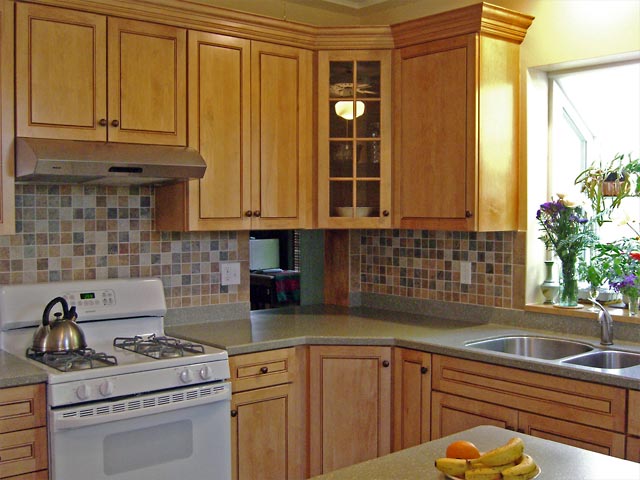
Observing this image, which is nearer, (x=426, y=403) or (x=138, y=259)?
(x=426, y=403)

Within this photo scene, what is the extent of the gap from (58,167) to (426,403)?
1.76 metres

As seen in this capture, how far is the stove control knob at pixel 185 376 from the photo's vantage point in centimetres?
280

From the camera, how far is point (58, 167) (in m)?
2.76

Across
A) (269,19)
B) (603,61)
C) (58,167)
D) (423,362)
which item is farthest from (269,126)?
(603,61)

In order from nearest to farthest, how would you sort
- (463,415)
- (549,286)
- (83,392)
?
(83,392) → (463,415) → (549,286)

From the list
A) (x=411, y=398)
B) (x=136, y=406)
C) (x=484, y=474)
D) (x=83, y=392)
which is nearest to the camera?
(x=484, y=474)

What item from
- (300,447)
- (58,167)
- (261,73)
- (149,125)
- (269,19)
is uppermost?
(269,19)

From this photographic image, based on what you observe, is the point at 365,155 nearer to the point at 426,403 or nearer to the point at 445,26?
the point at 445,26

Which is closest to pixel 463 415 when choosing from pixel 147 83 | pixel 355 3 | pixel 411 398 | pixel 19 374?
pixel 411 398

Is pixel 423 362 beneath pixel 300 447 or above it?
above

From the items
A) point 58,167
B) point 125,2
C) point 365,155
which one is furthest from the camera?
point 365,155

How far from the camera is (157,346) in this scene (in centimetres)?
302

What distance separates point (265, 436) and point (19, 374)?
1.08 meters

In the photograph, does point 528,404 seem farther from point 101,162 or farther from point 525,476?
point 101,162
